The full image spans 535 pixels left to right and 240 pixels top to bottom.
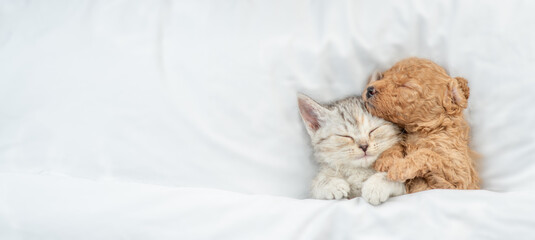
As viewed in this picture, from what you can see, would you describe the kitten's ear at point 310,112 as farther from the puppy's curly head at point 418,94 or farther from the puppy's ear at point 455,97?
the puppy's ear at point 455,97

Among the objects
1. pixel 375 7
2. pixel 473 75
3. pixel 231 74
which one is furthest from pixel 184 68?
pixel 473 75

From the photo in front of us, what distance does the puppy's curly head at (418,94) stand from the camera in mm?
1073

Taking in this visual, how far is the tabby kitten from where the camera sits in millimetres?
1127

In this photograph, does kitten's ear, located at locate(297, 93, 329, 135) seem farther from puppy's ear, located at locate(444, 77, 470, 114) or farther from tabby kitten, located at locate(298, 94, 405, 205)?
puppy's ear, located at locate(444, 77, 470, 114)

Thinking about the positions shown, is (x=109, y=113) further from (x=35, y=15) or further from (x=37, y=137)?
(x=35, y=15)

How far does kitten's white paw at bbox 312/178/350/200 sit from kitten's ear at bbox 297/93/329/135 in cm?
15

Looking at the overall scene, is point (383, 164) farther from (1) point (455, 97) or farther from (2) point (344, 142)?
(1) point (455, 97)

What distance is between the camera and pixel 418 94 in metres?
1.07

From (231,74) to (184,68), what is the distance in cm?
12

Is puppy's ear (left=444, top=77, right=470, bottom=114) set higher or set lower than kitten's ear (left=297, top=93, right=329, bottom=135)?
lower

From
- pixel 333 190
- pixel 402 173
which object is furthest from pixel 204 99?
pixel 402 173

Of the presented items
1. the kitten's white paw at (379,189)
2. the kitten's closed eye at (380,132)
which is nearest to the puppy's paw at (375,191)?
the kitten's white paw at (379,189)

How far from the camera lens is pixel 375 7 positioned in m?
1.20

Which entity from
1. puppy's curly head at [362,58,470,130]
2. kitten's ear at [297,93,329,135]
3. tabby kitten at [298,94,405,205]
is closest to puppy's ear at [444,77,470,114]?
puppy's curly head at [362,58,470,130]
